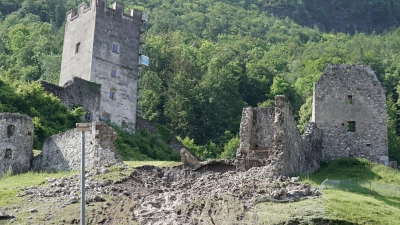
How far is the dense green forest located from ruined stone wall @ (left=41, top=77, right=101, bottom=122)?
16.4 ft

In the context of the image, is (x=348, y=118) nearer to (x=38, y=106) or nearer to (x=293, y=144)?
(x=293, y=144)

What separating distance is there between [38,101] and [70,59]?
34.2 feet

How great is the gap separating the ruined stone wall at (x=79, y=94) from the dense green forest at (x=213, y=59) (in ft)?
16.4

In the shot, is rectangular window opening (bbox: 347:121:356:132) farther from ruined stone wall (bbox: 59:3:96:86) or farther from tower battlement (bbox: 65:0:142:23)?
tower battlement (bbox: 65:0:142:23)

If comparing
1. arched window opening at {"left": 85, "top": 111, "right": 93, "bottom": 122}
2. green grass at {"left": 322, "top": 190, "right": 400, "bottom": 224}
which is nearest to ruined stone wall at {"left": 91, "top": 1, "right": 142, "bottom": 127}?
arched window opening at {"left": 85, "top": 111, "right": 93, "bottom": 122}

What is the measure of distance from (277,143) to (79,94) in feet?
72.0

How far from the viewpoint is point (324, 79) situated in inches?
1983

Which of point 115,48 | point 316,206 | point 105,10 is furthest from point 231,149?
point 316,206

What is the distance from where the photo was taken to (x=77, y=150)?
43.9m

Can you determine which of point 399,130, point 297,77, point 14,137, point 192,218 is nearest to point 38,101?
point 14,137

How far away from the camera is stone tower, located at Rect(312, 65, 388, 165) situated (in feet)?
163

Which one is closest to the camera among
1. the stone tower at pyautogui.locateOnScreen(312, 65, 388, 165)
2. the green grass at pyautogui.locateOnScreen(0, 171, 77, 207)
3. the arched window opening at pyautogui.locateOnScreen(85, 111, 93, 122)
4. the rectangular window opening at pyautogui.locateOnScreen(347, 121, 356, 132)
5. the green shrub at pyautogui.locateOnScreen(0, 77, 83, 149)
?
the green grass at pyautogui.locateOnScreen(0, 171, 77, 207)

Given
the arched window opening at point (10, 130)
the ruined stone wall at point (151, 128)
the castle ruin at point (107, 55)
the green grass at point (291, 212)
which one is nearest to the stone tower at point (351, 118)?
the green grass at point (291, 212)

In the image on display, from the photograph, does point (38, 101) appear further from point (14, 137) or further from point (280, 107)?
point (280, 107)
